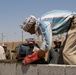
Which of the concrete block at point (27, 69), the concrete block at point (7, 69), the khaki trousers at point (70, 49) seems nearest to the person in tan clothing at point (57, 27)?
the khaki trousers at point (70, 49)

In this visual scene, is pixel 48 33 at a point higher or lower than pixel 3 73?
higher

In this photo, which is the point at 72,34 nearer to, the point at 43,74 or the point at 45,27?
the point at 45,27

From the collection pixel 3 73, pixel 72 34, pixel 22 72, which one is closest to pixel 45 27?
pixel 72 34

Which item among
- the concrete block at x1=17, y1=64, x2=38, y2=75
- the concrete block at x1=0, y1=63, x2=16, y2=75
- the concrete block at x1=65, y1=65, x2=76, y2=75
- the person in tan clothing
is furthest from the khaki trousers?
the concrete block at x1=0, y1=63, x2=16, y2=75

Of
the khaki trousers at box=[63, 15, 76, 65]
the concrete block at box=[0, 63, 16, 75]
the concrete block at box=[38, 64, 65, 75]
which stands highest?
the khaki trousers at box=[63, 15, 76, 65]

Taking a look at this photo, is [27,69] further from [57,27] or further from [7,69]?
[57,27]

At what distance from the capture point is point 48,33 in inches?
221

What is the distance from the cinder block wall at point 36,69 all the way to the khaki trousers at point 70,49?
245 millimetres

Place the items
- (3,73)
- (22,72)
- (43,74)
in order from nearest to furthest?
(43,74)
(22,72)
(3,73)

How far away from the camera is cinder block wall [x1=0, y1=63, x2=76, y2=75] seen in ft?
17.1

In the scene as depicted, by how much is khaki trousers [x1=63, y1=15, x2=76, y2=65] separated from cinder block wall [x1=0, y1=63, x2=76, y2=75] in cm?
25

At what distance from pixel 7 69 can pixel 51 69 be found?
1285 millimetres

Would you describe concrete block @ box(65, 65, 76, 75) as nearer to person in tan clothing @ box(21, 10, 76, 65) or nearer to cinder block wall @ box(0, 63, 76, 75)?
cinder block wall @ box(0, 63, 76, 75)

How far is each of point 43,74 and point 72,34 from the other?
0.83 m
